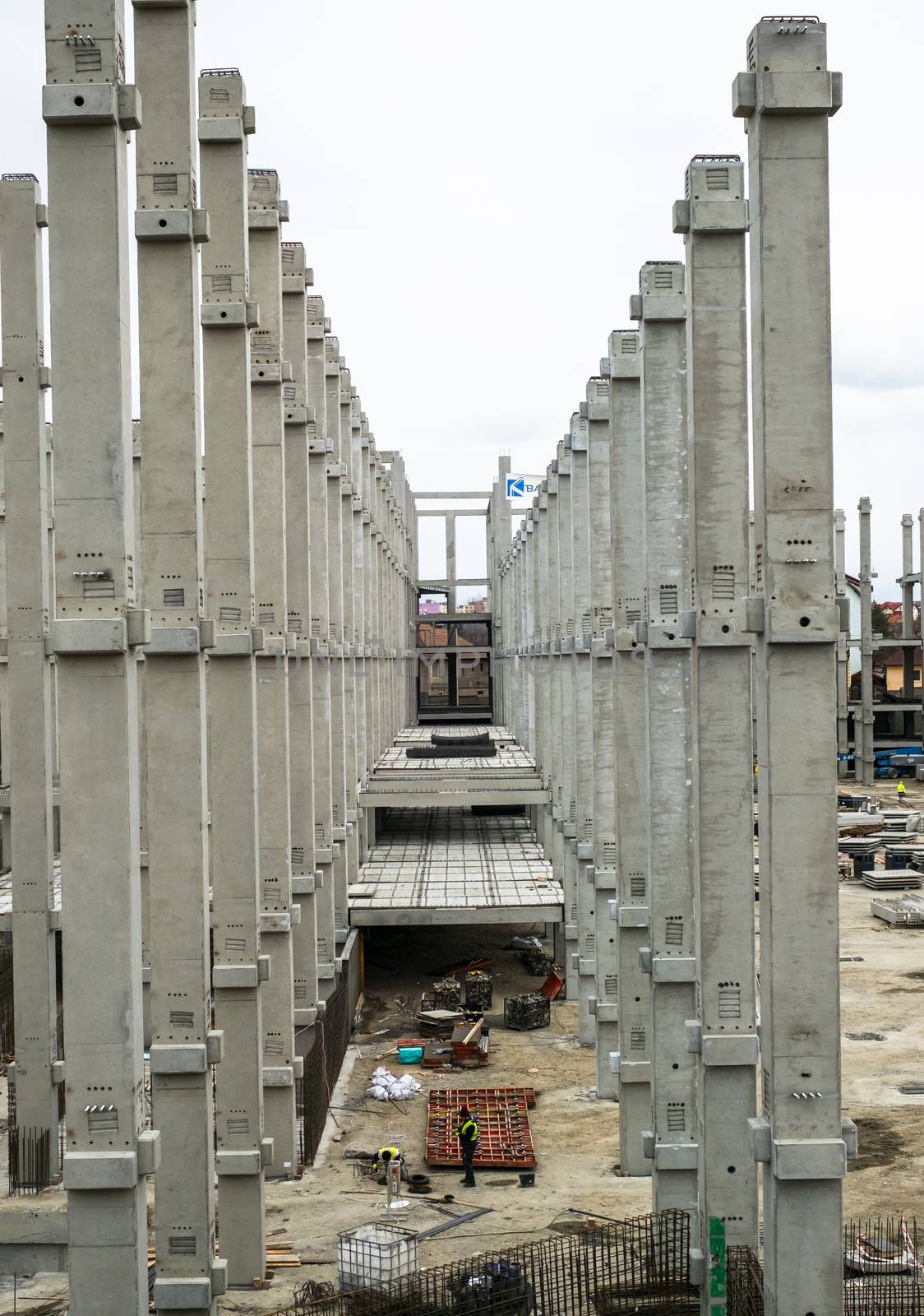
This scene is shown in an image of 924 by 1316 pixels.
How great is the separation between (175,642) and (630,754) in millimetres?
7263

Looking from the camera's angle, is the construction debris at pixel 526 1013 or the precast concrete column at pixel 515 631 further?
the precast concrete column at pixel 515 631

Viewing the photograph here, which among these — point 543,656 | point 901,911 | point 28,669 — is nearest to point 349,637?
point 543,656

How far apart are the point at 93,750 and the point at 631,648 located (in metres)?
8.91

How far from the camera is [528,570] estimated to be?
40188 millimetres

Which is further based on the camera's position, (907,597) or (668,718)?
(907,597)

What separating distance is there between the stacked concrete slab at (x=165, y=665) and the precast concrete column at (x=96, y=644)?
2 cm

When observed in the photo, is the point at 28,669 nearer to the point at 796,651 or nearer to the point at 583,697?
the point at 583,697

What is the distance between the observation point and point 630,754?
18.7 m

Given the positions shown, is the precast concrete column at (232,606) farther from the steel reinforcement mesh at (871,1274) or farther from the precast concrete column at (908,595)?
the precast concrete column at (908,595)

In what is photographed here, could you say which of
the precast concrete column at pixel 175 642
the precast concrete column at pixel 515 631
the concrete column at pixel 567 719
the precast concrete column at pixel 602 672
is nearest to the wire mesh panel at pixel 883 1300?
the precast concrete column at pixel 175 642

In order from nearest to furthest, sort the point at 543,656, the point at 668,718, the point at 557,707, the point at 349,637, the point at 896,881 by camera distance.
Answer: the point at 668,718
the point at 557,707
the point at 349,637
the point at 543,656
the point at 896,881

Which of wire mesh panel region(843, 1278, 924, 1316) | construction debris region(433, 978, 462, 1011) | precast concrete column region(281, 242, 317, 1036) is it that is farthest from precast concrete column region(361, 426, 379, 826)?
wire mesh panel region(843, 1278, 924, 1316)

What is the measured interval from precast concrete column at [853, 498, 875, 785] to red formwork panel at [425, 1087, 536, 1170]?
155ft

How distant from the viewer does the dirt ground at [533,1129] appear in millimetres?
17453
